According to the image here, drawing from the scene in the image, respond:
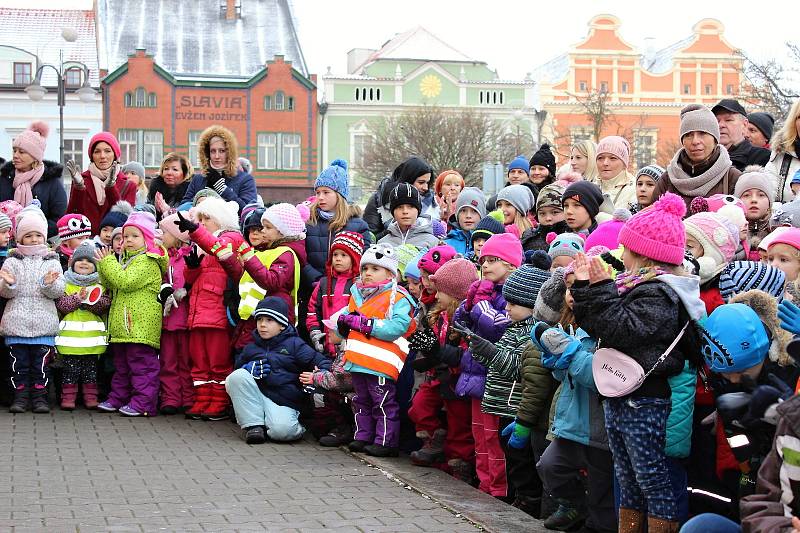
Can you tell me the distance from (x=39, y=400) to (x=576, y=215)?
210 inches

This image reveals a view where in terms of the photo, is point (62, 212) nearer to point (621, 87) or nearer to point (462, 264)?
point (462, 264)

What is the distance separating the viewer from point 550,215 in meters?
9.55

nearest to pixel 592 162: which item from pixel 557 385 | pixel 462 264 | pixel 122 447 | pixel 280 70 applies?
pixel 462 264

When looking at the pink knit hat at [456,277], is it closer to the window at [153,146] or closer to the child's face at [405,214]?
the child's face at [405,214]

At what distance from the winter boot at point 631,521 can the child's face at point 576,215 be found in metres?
3.29

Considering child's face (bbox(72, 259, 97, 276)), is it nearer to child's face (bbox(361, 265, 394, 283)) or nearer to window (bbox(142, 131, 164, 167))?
child's face (bbox(361, 265, 394, 283))

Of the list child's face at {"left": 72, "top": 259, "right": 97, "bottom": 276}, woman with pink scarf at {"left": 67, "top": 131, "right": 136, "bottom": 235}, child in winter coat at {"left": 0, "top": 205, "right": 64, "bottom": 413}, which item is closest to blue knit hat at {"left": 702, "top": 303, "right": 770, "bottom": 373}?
child in winter coat at {"left": 0, "top": 205, "right": 64, "bottom": 413}

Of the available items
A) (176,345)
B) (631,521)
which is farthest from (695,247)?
(176,345)

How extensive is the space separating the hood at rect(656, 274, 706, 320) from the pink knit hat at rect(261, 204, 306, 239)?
519cm

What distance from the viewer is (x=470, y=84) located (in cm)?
6881

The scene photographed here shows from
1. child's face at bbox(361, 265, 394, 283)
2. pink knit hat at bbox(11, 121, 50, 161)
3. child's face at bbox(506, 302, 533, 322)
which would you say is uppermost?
pink knit hat at bbox(11, 121, 50, 161)

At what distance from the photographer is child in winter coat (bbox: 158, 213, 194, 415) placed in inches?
427

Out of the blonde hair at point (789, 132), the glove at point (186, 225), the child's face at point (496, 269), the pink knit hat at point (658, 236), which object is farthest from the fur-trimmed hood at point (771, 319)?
the glove at point (186, 225)

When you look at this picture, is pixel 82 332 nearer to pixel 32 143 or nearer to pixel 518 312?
pixel 32 143
